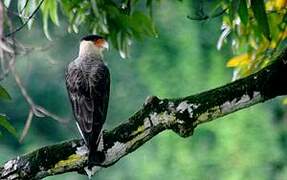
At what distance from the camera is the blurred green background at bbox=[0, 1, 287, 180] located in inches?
178

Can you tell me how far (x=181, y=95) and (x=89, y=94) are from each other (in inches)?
109

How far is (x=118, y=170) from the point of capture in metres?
4.59

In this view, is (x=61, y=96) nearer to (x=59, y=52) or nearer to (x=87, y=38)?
A: (x=59, y=52)

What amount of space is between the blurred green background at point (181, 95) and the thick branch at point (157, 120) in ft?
9.09

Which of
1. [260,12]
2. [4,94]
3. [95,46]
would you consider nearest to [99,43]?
[95,46]

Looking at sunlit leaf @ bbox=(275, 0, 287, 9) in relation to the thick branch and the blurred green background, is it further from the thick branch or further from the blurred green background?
the blurred green background

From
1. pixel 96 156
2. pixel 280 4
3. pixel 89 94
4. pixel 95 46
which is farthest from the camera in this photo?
pixel 280 4

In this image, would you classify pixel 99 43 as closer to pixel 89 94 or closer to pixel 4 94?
pixel 89 94

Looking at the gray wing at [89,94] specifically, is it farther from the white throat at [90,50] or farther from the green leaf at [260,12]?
the green leaf at [260,12]

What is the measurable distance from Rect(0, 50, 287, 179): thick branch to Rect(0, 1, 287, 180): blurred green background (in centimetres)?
277

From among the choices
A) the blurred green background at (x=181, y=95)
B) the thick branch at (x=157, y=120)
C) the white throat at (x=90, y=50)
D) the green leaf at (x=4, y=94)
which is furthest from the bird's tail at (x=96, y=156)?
the blurred green background at (x=181, y=95)

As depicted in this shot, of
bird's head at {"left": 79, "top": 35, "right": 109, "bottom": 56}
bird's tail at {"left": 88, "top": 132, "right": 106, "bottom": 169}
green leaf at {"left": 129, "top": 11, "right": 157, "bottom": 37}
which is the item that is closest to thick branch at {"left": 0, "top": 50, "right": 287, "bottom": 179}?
bird's tail at {"left": 88, "top": 132, "right": 106, "bottom": 169}

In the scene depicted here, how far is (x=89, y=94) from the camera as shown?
183 centimetres

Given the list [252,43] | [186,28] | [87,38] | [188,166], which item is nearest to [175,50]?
[186,28]
